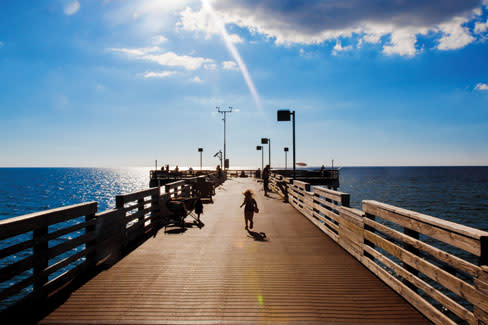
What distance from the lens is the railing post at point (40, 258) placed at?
420cm

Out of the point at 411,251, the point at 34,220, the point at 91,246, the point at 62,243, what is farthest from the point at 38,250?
the point at 411,251

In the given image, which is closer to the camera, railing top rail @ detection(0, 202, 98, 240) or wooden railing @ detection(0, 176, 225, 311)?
railing top rail @ detection(0, 202, 98, 240)

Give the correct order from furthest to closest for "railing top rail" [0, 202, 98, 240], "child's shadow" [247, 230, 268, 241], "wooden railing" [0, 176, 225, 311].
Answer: "child's shadow" [247, 230, 268, 241]
"wooden railing" [0, 176, 225, 311]
"railing top rail" [0, 202, 98, 240]

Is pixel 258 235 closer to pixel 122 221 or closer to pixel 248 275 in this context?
pixel 248 275

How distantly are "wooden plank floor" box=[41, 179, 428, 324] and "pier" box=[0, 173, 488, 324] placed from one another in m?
0.02

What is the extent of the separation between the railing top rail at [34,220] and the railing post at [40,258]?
0.29ft

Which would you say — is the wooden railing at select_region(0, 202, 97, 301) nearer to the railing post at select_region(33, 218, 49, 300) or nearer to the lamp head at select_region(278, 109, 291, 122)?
the railing post at select_region(33, 218, 49, 300)

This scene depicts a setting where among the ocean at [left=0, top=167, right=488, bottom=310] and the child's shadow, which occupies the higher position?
the child's shadow

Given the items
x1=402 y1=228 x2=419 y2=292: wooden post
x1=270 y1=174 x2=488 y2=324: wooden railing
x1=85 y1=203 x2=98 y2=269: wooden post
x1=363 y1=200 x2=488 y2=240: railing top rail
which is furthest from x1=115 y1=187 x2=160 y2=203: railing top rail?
x1=402 y1=228 x2=419 y2=292: wooden post

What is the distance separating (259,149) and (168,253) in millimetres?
42845

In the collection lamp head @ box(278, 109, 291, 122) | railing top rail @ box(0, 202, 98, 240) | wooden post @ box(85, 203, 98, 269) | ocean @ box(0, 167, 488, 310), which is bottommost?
ocean @ box(0, 167, 488, 310)

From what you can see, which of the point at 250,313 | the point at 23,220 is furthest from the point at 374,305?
the point at 23,220

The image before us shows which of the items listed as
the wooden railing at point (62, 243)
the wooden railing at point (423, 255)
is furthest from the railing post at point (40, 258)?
the wooden railing at point (423, 255)

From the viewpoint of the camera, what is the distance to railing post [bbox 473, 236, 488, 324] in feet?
9.67
